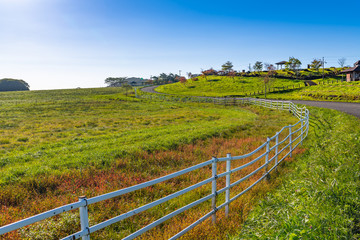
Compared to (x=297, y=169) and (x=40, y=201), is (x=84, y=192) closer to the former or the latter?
(x=40, y=201)

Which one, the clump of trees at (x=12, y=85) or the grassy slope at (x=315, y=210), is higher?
the clump of trees at (x=12, y=85)

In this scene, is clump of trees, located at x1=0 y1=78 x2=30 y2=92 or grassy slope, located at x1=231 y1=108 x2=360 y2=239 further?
clump of trees, located at x1=0 y1=78 x2=30 y2=92

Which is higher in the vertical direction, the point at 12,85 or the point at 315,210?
the point at 12,85

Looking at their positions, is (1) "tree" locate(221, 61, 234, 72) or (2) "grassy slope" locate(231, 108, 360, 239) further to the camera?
(1) "tree" locate(221, 61, 234, 72)

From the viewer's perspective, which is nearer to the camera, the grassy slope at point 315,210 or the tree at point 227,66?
the grassy slope at point 315,210

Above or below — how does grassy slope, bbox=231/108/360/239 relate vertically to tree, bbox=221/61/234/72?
below

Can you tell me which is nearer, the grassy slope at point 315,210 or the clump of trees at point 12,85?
the grassy slope at point 315,210

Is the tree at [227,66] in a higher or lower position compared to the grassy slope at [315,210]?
higher

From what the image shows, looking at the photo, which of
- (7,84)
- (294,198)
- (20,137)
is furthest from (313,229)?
(7,84)

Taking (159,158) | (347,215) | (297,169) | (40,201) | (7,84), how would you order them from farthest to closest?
(7,84) → (159,158) → (297,169) → (40,201) → (347,215)

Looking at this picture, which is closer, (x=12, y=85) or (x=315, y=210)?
(x=315, y=210)

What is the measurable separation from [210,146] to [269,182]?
4501mm

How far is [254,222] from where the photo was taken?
14.0 ft

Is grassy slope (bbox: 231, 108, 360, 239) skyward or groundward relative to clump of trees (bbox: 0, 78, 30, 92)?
groundward
